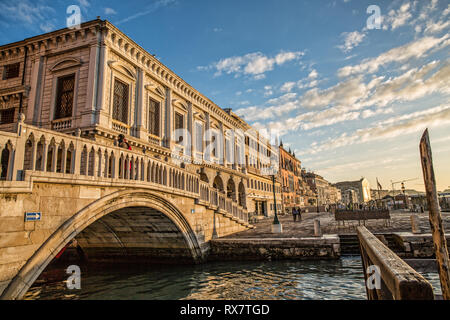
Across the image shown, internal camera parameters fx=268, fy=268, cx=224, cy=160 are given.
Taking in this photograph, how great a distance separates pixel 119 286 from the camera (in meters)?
8.39

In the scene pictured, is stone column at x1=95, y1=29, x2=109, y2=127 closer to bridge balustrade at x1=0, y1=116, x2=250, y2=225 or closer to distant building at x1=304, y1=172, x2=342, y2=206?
bridge balustrade at x1=0, y1=116, x2=250, y2=225

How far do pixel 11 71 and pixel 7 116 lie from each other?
A: 2.59 metres

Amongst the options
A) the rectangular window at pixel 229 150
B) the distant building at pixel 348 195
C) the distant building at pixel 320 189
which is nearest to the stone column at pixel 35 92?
the rectangular window at pixel 229 150

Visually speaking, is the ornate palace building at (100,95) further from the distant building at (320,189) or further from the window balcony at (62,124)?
the distant building at (320,189)

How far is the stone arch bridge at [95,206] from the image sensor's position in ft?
15.3

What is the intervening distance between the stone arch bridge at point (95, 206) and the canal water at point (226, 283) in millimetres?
1305

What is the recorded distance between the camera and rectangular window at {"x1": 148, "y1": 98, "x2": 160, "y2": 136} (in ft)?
51.8

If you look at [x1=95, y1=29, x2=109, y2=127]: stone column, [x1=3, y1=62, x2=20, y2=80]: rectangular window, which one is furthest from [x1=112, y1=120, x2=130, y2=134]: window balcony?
[x1=3, y1=62, x2=20, y2=80]: rectangular window

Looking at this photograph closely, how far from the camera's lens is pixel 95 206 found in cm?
638

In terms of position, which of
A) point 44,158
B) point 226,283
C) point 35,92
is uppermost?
point 35,92

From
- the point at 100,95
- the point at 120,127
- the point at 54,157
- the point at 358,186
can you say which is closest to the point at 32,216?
the point at 54,157

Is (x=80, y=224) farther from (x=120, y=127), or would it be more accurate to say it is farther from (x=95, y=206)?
(x=120, y=127)

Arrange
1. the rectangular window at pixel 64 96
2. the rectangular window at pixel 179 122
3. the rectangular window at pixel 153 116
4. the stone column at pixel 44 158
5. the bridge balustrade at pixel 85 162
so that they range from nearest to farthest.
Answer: the bridge balustrade at pixel 85 162 → the stone column at pixel 44 158 → the rectangular window at pixel 64 96 → the rectangular window at pixel 153 116 → the rectangular window at pixel 179 122
